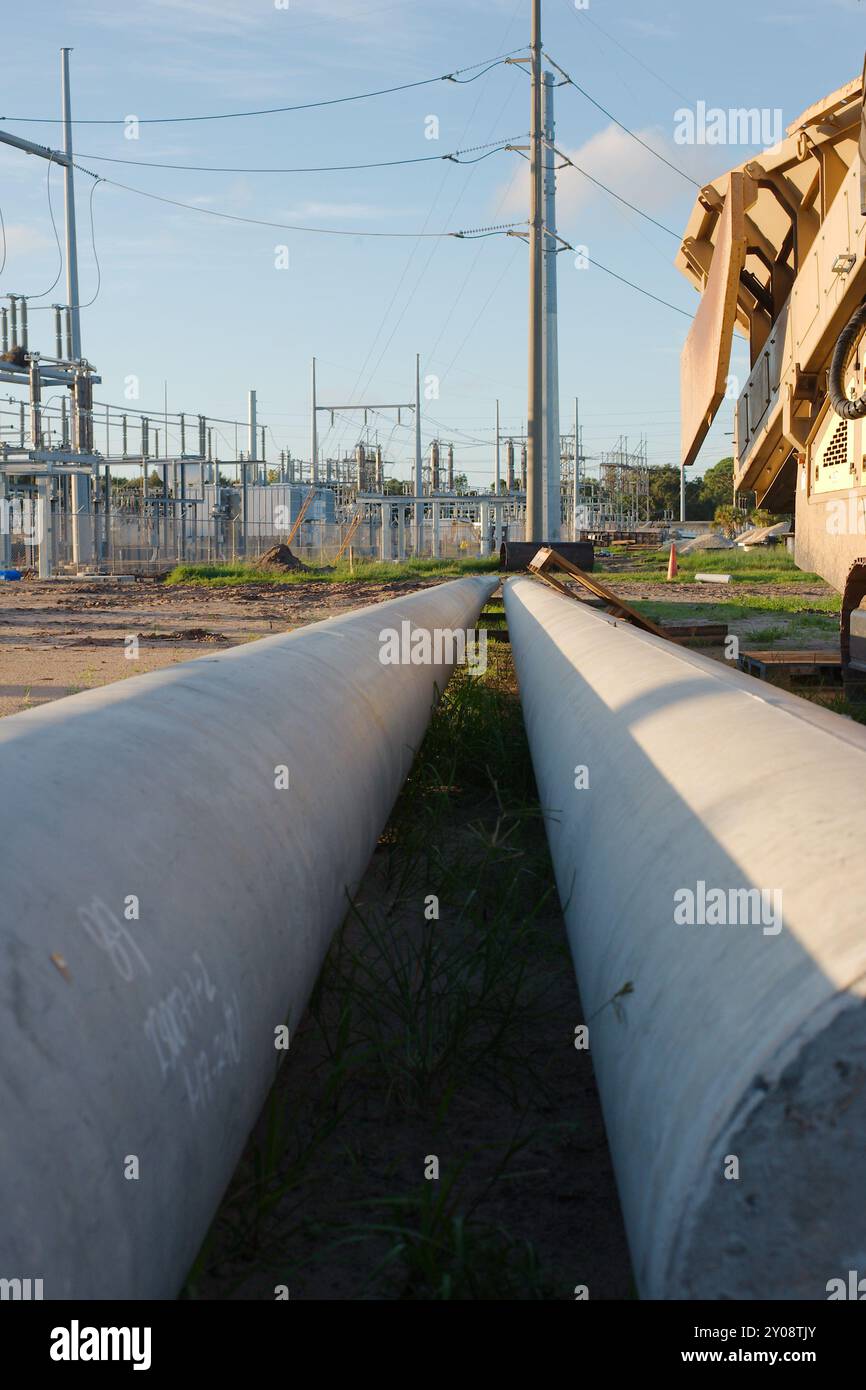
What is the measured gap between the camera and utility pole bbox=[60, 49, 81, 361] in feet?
94.1

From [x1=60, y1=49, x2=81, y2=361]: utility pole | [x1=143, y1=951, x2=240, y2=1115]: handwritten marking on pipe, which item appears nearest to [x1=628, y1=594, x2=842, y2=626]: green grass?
[x1=143, y1=951, x2=240, y2=1115]: handwritten marking on pipe

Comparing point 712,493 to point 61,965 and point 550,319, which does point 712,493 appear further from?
point 61,965

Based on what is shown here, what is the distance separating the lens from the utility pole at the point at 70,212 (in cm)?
2867

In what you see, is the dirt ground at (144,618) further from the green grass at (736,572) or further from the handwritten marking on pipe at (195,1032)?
the handwritten marking on pipe at (195,1032)

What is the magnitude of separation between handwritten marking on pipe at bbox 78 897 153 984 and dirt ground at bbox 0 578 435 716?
4093 millimetres

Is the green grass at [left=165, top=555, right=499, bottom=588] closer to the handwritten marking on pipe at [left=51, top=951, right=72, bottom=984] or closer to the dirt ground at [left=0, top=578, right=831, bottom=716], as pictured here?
the dirt ground at [left=0, top=578, right=831, bottom=716]

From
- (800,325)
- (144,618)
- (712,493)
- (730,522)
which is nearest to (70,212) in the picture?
(144,618)

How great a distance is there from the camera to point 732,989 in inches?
52.6

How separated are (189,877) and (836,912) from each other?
936 millimetres

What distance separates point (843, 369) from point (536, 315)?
1897 cm

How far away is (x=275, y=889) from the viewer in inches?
82.7

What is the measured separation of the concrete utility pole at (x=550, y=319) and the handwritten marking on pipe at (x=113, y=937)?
77.9ft
